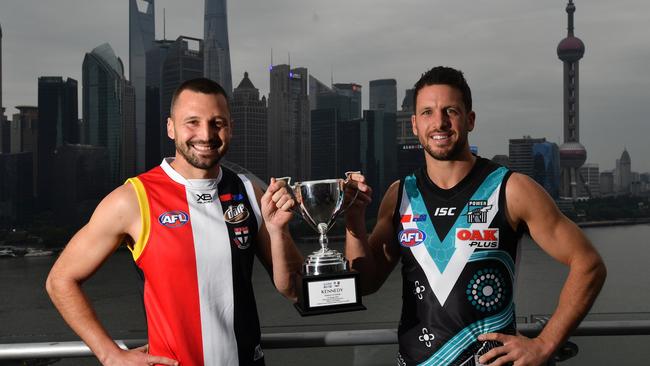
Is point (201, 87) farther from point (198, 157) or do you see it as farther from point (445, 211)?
point (445, 211)

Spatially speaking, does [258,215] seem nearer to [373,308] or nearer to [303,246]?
[373,308]

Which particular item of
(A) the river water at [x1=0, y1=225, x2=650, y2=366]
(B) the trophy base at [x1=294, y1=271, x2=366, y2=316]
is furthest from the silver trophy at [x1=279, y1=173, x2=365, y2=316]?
(A) the river water at [x1=0, y1=225, x2=650, y2=366]

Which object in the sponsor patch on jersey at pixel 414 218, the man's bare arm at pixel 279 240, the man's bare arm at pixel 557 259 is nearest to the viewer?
the man's bare arm at pixel 557 259

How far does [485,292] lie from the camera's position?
5.47 ft

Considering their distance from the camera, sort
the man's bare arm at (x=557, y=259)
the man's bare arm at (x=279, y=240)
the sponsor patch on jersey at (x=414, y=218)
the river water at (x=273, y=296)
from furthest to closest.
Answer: the river water at (x=273, y=296), the sponsor patch on jersey at (x=414, y=218), the man's bare arm at (x=279, y=240), the man's bare arm at (x=557, y=259)

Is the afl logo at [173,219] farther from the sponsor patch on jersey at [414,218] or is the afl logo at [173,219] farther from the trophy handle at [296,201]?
the sponsor patch on jersey at [414,218]

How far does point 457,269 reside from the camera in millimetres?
1686

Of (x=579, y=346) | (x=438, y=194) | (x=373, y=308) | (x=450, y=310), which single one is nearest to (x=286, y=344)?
(x=450, y=310)

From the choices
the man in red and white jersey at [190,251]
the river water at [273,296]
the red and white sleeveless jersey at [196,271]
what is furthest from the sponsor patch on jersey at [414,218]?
the river water at [273,296]

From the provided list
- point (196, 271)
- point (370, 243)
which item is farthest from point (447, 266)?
point (196, 271)

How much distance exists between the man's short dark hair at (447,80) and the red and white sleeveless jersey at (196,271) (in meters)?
0.62

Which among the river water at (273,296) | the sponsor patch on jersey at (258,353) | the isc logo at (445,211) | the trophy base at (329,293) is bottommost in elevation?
the river water at (273,296)

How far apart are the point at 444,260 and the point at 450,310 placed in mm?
137

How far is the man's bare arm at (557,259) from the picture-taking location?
1.54 meters
